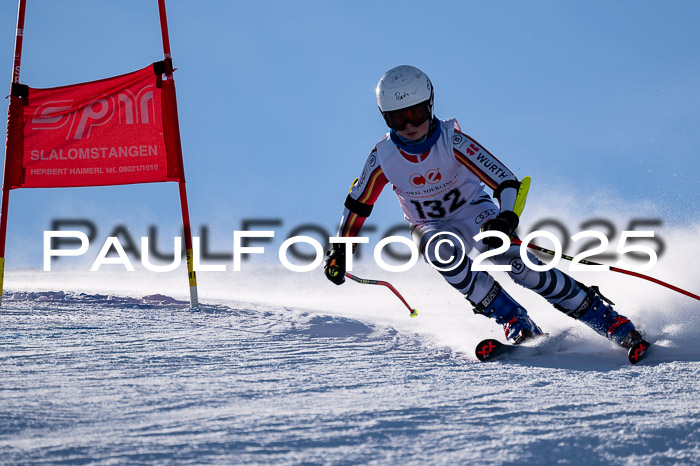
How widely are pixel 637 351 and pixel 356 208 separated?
6.67 ft

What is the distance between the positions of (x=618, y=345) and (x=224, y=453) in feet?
9.55

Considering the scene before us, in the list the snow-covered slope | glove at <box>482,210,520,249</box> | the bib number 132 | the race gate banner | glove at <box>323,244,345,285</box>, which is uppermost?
the race gate banner

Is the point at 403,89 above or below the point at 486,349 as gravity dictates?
above

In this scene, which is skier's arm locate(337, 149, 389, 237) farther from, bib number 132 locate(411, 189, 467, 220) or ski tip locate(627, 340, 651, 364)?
ski tip locate(627, 340, 651, 364)

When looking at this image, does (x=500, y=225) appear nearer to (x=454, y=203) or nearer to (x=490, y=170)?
(x=490, y=170)

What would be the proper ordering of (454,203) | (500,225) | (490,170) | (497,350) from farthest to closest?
(454,203) < (490,170) < (500,225) < (497,350)

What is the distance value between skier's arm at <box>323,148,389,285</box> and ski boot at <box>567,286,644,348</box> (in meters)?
1.51

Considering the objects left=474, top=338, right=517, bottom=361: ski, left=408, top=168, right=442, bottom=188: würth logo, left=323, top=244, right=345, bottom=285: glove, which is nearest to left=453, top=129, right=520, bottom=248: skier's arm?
left=408, top=168, right=442, bottom=188: würth logo

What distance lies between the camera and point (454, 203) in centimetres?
454

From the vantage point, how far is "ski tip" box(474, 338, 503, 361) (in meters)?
3.77

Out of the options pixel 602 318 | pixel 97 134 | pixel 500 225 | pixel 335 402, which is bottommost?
pixel 335 402

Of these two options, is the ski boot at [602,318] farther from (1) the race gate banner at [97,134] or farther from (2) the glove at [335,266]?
(1) the race gate banner at [97,134]

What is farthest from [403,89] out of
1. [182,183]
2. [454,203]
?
[182,183]

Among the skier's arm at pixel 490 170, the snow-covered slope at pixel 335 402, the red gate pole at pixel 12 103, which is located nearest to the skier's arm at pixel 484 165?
the skier's arm at pixel 490 170
